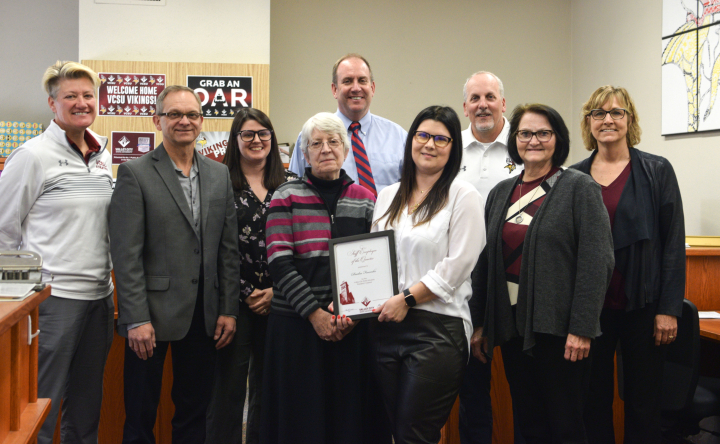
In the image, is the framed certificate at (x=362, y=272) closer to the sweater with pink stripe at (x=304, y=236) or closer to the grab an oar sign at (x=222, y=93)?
the sweater with pink stripe at (x=304, y=236)

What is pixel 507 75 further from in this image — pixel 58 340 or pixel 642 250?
pixel 58 340

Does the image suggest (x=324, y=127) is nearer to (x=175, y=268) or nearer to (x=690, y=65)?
(x=175, y=268)

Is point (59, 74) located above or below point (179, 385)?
above

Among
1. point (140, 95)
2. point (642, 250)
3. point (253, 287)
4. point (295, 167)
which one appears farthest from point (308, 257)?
point (140, 95)

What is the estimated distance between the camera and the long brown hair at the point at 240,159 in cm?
255

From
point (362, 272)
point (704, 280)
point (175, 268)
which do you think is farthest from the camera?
point (704, 280)

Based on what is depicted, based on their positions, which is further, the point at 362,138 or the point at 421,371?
the point at 362,138

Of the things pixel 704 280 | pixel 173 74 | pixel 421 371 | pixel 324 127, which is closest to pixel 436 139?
pixel 324 127

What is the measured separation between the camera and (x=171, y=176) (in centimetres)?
A: 226

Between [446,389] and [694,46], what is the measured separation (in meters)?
3.47

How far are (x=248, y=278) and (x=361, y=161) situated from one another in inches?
35.0

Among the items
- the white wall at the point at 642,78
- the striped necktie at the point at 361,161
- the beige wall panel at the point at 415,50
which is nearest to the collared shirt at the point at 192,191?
the striped necktie at the point at 361,161

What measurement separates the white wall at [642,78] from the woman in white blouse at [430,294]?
110 inches

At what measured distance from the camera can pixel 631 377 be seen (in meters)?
2.31
